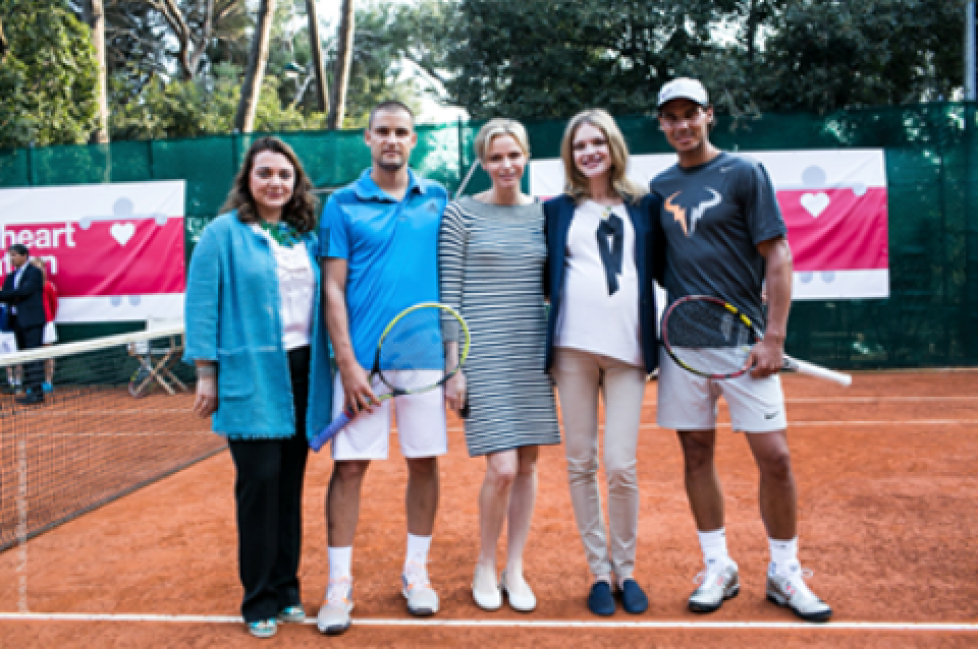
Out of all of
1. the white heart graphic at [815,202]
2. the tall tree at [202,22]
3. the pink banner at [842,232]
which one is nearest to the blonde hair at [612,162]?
the pink banner at [842,232]

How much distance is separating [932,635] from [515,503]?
1.60 m

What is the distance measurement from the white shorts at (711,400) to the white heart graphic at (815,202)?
272 inches

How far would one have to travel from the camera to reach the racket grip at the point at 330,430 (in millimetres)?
3113

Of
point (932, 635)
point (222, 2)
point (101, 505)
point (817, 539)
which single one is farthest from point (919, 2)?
point (222, 2)

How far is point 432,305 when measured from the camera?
2.98 m

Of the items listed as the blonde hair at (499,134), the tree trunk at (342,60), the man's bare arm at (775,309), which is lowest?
the man's bare arm at (775,309)

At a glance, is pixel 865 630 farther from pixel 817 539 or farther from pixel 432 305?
pixel 432 305

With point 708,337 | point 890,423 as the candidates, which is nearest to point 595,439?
point 708,337

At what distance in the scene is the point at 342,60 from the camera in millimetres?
16562

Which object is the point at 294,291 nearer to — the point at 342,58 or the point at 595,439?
the point at 595,439

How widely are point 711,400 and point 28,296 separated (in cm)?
894

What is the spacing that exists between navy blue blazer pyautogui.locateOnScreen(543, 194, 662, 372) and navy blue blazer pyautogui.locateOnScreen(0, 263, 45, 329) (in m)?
8.40

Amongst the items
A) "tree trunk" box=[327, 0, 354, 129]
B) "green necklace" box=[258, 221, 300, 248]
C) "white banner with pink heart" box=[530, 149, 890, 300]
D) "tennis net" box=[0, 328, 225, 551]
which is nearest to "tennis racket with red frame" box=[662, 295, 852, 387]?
"green necklace" box=[258, 221, 300, 248]

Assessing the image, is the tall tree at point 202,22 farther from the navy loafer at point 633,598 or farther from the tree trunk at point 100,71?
the navy loafer at point 633,598
